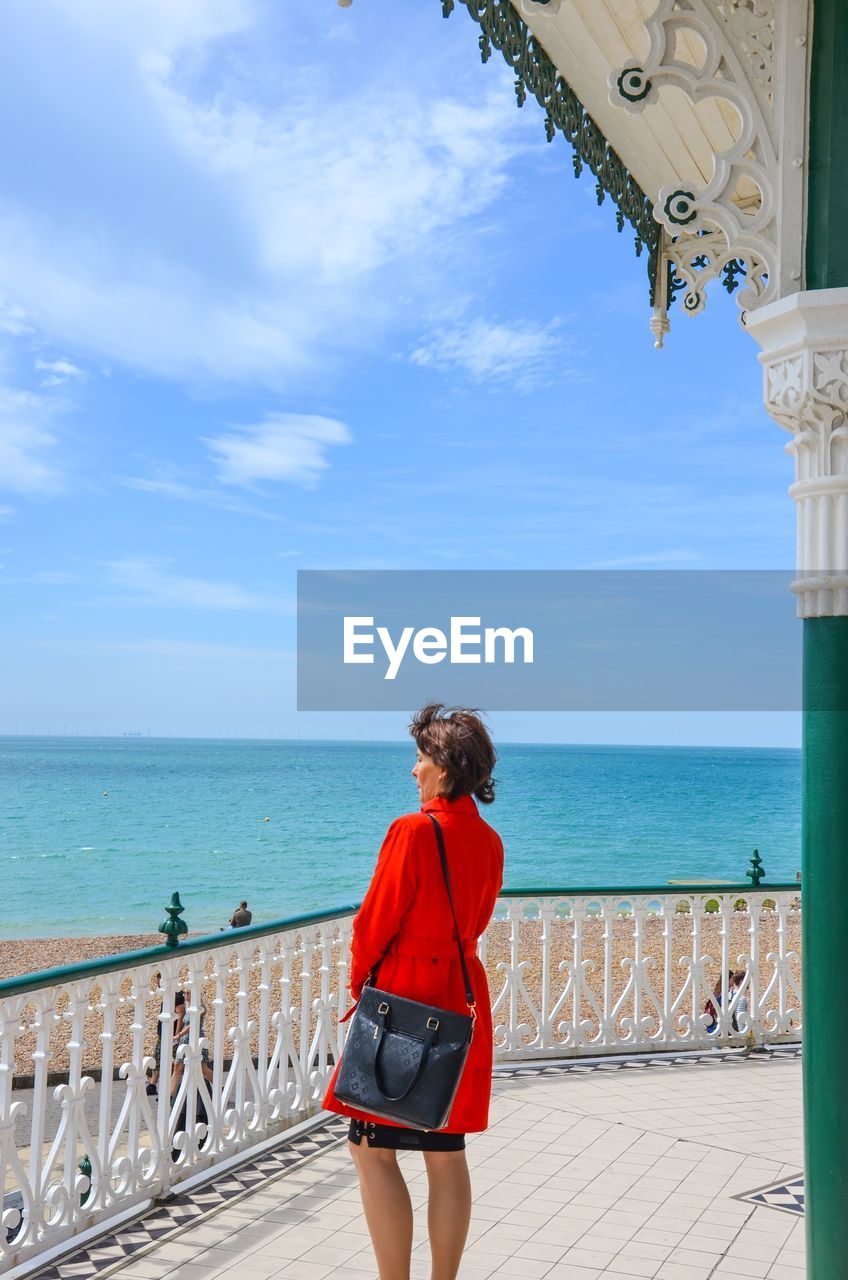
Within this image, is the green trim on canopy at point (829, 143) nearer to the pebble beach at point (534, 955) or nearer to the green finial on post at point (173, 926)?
the green finial on post at point (173, 926)

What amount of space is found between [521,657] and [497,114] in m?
36.8

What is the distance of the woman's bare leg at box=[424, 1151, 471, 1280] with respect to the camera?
2.45 meters

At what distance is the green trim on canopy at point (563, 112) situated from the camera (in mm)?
2842

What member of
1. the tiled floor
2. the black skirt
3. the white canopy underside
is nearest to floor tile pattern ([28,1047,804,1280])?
the tiled floor

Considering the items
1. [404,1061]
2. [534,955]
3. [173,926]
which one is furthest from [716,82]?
[534,955]

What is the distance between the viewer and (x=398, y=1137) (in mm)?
2408

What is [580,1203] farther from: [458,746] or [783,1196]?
[458,746]

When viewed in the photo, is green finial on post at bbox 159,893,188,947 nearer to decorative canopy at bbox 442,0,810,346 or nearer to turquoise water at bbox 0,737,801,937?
decorative canopy at bbox 442,0,810,346

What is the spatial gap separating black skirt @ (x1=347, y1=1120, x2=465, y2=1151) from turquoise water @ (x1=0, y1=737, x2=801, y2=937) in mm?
33305

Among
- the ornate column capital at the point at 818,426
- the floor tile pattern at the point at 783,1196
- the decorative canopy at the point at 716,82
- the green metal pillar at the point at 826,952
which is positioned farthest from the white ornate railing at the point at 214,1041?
the decorative canopy at the point at 716,82

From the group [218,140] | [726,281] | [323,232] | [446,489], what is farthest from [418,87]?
[726,281]

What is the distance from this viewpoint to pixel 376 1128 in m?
2.41

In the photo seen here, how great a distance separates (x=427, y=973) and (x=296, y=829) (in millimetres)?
54728

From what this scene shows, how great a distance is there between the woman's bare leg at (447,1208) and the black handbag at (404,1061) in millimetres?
170
